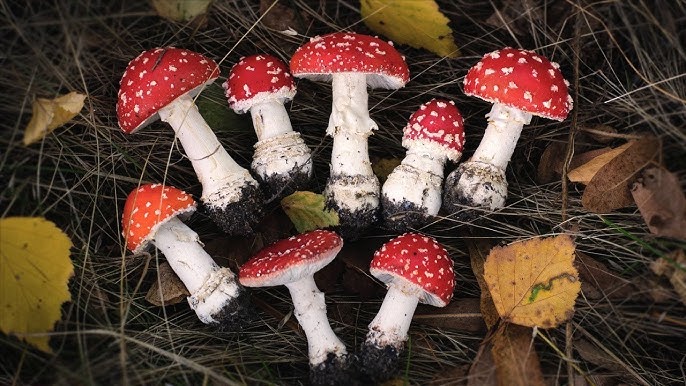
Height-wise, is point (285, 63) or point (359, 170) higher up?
point (285, 63)

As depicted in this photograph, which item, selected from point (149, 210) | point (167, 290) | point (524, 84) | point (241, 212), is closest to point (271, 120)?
point (241, 212)

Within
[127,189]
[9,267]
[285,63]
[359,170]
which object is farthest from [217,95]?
[9,267]

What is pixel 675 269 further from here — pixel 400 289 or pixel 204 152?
pixel 204 152

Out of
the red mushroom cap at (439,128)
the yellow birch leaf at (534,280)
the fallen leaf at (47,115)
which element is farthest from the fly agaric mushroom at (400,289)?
the fallen leaf at (47,115)

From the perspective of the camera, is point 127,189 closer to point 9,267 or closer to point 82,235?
point 82,235

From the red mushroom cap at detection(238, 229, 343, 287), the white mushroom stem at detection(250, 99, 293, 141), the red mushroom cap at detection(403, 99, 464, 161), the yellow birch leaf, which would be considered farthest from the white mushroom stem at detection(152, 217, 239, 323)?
the yellow birch leaf

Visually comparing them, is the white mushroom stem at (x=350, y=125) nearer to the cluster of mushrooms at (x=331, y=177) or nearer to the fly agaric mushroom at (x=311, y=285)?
the cluster of mushrooms at (x=331, y=177)
